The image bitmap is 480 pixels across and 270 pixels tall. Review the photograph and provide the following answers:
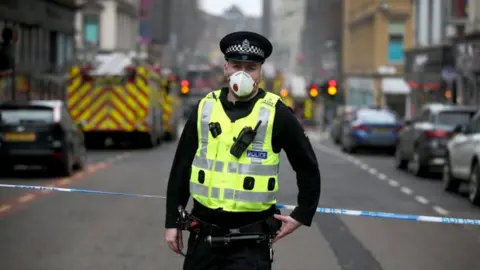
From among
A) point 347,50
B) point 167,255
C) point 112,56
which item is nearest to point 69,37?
point 112,56

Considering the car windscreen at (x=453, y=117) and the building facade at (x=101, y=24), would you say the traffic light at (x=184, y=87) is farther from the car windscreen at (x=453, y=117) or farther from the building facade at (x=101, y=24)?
the car windscreen at (x=453, y=117)

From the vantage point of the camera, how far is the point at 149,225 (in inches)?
468

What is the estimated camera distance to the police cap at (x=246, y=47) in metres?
4.83

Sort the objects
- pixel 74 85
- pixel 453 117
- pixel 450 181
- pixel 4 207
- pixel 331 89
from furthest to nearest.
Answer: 1. pixel 331 89
2. pixel 74 85
3. pixel 453 117
4. pixel 450 181
5. pixel 4 207

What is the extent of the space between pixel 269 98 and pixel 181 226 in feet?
2.34

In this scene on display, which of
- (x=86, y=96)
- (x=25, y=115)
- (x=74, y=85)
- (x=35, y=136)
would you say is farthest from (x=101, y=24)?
(x=35, y=136)

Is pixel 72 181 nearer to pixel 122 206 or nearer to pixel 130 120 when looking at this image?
pixel 122 206

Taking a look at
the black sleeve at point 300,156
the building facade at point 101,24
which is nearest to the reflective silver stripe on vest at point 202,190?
the black sleeve at point 300,156

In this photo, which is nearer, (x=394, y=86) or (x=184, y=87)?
(x=184, y=87)

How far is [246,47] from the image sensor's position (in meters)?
4.83

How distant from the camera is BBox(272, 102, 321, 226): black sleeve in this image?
4.82 metres

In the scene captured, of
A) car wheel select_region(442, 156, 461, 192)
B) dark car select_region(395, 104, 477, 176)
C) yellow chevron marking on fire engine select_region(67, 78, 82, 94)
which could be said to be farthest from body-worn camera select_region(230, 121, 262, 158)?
yellow chevron marking on fire engine select_region(67, 78, 82, 94)

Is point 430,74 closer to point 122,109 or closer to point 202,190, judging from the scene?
point 122,109

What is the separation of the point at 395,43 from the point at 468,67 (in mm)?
31571
